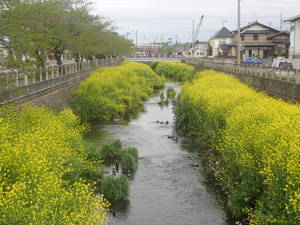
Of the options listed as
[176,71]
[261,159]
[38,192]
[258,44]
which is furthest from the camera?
[176,71]

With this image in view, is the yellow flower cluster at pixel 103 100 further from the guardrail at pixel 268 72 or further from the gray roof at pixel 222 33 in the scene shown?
the gray roof at pixel 222 33

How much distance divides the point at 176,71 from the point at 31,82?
58.9 metres

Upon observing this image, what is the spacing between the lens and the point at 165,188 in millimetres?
18391

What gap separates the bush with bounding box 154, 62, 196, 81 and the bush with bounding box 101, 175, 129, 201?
5790 centimetres

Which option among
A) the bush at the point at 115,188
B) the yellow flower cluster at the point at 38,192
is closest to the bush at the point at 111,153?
the bush at the point at 115,188

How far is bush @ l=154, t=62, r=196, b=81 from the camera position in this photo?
7688 cm

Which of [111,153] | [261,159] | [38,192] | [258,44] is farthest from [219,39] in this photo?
[38,192]

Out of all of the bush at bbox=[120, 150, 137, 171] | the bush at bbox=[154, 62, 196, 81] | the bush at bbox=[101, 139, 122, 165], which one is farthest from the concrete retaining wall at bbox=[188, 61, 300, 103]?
the bush at bbox=[154, 62, 196, 81]

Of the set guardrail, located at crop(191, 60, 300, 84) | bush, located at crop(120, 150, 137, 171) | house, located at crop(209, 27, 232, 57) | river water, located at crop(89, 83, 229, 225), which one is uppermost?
house, located at crop(209, 27, 232, 57)

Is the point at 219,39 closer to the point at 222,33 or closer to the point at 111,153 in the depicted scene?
the point at 222,33

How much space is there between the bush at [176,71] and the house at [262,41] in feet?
39.3

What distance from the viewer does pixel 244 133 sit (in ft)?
48.5

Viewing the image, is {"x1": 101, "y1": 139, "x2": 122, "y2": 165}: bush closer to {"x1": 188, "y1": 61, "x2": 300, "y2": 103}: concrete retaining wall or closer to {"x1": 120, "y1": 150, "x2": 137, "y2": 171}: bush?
{"x1": 120, "y1": 150, "x2": 137, "y2": 171}: bush

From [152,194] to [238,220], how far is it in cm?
399
